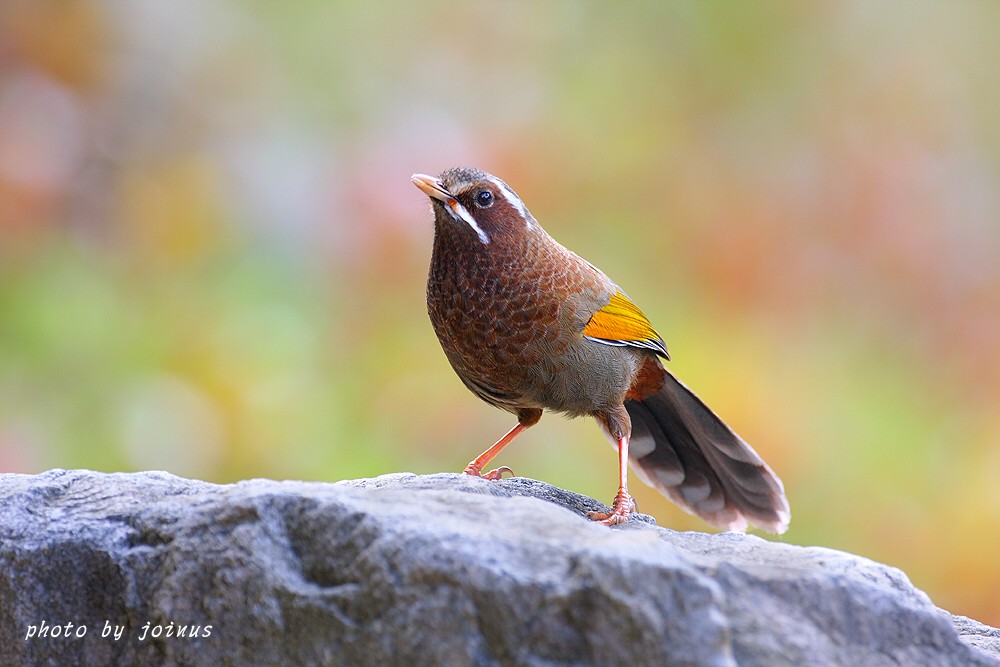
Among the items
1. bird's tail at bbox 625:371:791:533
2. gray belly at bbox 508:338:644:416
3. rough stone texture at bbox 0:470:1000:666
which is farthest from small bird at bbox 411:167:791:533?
rough stone texture at bbox 0:470:1000:666

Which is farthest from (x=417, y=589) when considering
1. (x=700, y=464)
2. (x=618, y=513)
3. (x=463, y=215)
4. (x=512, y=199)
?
(x=700, y=464)

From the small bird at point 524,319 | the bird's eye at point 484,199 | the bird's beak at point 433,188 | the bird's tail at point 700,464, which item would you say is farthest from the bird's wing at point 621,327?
the bird's beak at point 433,188

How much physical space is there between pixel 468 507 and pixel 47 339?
4.51m

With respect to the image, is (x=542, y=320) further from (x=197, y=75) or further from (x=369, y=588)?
(x=197, y=75)

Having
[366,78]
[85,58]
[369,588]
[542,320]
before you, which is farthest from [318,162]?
[369,588]

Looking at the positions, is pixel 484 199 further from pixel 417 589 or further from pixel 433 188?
pixel 417 589

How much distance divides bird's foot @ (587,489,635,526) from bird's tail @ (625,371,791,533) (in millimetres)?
888

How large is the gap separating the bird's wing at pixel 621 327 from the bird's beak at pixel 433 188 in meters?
0.70

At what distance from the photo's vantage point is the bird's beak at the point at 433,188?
4.29m

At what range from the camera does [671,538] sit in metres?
3.38

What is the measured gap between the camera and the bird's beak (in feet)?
14.1

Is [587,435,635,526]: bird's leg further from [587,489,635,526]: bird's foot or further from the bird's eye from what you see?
the bird's eye

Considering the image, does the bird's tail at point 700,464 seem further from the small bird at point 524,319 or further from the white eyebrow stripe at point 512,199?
the white eyebrow stripe at point 512,199

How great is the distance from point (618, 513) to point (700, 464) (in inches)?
43.1
